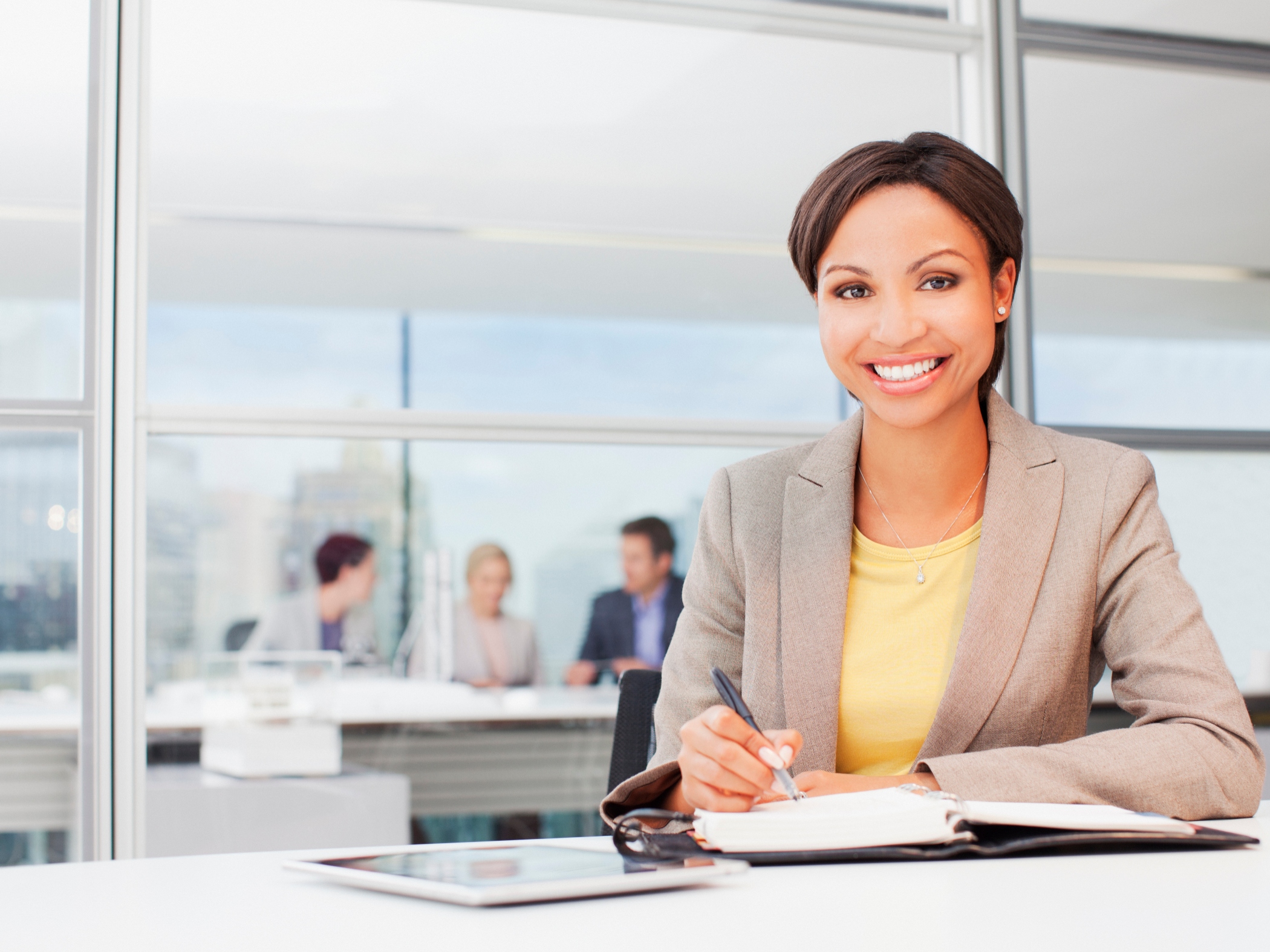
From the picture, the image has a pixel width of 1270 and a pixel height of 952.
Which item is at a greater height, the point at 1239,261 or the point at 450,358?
the point at 450,358

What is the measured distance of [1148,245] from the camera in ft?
11.0

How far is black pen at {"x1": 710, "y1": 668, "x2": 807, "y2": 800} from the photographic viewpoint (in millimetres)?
988

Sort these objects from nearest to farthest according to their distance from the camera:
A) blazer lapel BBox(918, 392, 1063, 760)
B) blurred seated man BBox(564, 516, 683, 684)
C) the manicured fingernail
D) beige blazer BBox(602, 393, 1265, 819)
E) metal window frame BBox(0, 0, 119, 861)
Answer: the manicured fingernail < beige blazer BBox(602, 393, 1265, 819) < blazer lapel BBox(918, 392, 1063, 760) < metal window frame BBox(0, 0, 119, 861) < blurred seated man BBox(564, 516, 683, 684)

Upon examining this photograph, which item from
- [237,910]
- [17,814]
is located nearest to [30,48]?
[17,814]

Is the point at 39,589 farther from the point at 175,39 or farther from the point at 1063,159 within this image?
the point at 1063,159

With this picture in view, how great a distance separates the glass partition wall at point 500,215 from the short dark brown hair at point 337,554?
55.4 inches

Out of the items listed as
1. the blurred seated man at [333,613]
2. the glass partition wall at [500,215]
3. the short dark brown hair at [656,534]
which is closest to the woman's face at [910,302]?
the glass partition wall at [500,215]

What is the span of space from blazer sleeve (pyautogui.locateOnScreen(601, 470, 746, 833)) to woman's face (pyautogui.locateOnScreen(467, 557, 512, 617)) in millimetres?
4570

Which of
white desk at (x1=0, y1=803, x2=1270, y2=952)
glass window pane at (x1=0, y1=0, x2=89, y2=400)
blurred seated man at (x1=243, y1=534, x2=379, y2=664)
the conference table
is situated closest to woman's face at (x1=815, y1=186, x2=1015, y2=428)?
white desk at (x1=0, y1=803, x2=1270, y2=952)

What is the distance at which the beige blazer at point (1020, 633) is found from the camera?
1.09 m

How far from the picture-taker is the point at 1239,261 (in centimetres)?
339

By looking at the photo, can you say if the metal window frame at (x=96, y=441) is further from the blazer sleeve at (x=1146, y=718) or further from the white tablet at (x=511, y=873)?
the blazer sleeve at (x=1146, y=718)

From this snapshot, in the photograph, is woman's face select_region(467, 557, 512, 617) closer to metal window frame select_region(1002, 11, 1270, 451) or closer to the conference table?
the conference table

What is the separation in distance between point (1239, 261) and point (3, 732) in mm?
3472
